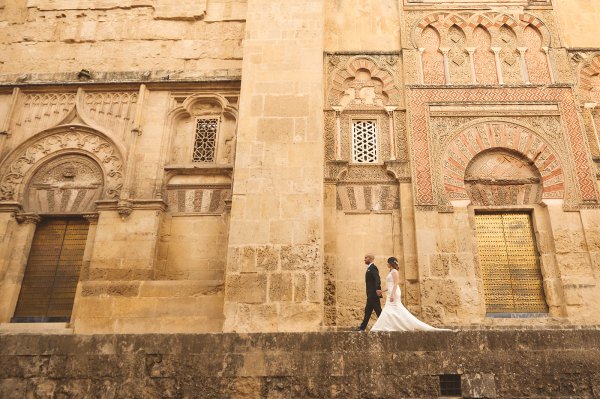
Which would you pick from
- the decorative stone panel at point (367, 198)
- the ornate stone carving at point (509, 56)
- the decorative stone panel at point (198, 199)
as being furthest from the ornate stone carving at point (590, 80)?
the decorative stone panel at point (198, 199)

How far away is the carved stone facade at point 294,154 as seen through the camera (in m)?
5.98

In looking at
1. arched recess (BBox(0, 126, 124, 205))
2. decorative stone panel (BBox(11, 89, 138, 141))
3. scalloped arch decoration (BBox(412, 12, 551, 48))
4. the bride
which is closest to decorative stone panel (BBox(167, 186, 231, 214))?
arched recess (BBox(0, 126, 124, 205))

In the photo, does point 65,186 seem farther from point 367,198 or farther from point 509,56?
point 509,56

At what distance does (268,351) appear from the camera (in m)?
3.76

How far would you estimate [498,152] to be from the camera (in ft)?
22.6

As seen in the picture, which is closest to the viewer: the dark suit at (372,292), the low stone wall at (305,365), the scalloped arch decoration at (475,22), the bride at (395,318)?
the low stone wall at (305,365)

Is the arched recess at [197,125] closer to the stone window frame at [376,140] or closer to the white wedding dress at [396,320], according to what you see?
the stone window frame at [376,140]

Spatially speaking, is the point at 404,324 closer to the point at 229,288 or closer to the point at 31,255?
the point at 229,288

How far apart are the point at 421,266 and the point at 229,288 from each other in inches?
104

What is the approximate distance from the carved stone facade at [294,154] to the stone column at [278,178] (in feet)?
0.08

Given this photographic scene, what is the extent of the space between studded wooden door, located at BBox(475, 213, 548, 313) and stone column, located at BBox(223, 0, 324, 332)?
251cm

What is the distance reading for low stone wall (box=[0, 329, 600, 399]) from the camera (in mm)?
3559

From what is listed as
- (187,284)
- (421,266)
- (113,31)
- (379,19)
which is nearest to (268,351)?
(187,284)

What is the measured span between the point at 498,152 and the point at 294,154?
3217 millimetres
